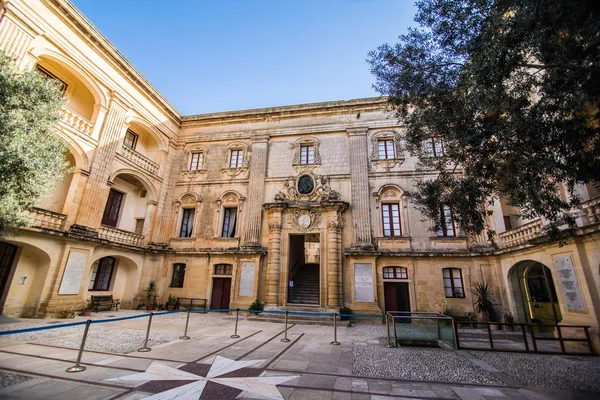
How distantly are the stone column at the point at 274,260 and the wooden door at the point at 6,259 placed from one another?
36.4 ft

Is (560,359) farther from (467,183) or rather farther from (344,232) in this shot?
(344,232)

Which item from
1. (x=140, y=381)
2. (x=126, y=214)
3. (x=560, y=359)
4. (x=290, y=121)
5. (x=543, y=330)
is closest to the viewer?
(x=140, y=381)

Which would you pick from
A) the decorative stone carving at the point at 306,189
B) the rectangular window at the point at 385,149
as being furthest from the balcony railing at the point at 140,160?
the rectangular window at the point at 385,149

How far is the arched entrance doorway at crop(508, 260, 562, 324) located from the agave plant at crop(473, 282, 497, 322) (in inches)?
39.4

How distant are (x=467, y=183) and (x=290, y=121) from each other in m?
13.4

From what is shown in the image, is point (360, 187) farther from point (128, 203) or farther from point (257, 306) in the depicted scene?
point (128, 203)

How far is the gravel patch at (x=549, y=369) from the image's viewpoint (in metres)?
5.10

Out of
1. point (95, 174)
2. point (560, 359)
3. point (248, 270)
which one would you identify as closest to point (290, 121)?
point (248, 270)

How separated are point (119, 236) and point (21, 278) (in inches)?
164

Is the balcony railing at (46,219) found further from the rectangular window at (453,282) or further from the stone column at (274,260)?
the rectangular window at (453,282)

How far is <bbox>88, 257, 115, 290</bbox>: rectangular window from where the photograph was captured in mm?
14391

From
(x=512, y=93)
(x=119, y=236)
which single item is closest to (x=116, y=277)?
(x=119, y=236)

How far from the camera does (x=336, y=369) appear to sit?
226 inches

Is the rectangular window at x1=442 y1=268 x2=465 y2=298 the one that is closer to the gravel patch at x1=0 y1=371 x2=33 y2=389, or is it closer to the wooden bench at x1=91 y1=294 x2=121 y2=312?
the gravel patch at x1=0 y1=371 x2=33 y2=389
